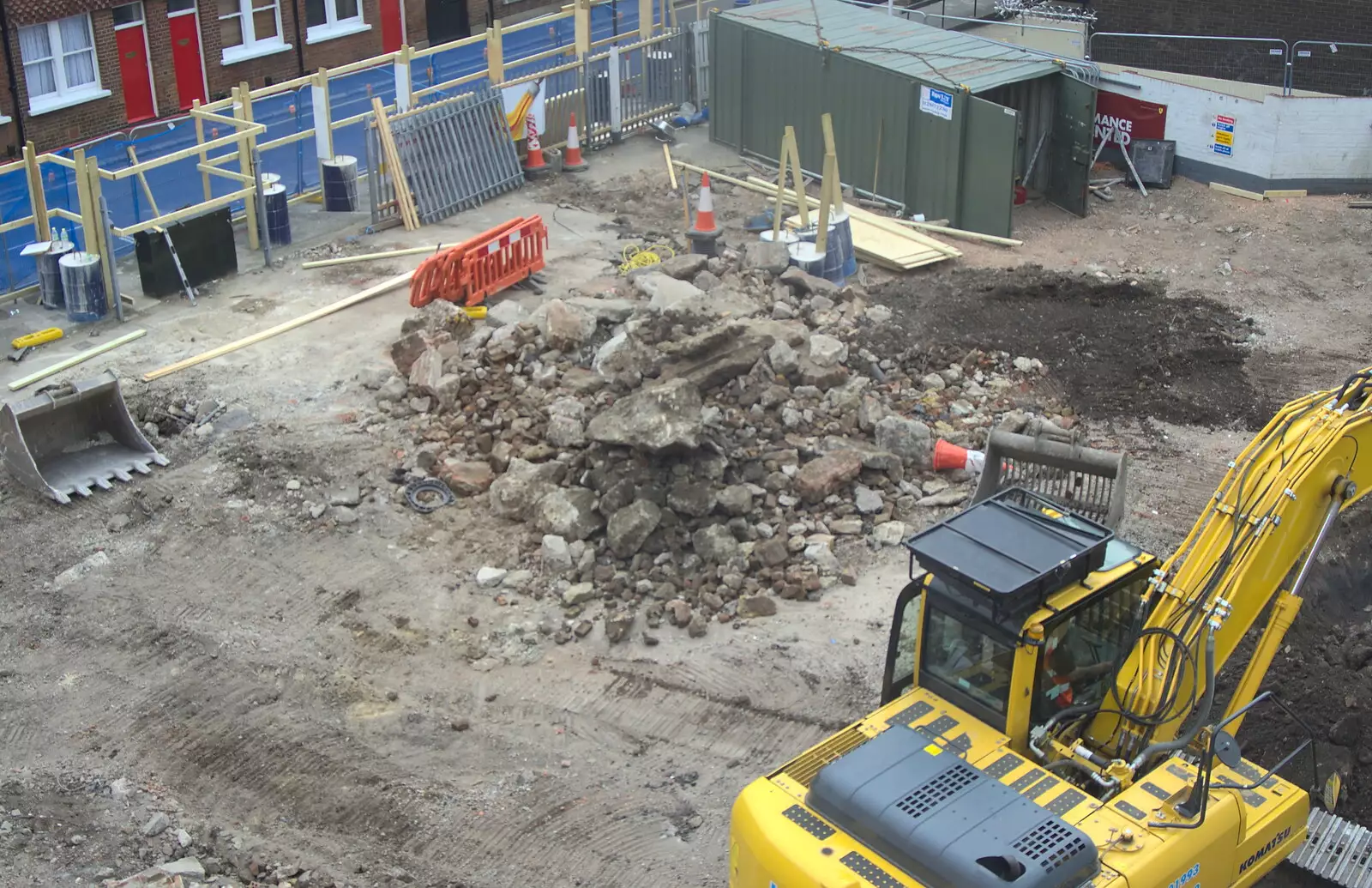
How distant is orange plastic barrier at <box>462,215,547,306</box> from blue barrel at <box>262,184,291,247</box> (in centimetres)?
316

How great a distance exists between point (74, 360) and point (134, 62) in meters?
12.4

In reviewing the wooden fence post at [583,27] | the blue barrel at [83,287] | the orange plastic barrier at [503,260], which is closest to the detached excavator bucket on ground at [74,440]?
the blue barrel at [83,287]

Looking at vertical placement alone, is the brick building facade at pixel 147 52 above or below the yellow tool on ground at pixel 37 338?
above

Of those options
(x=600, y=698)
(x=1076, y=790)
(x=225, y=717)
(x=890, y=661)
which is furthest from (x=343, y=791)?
(x=1076, y=790)

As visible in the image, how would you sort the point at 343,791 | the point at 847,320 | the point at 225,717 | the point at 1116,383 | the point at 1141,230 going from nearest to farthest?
the point at 343,791
the point at 225,717
the point at 1116,383
the point at 847,320
the point at 1141,230

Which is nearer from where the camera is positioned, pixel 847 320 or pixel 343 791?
pixel 343 791

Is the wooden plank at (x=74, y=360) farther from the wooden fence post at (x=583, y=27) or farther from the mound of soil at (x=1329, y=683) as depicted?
the mound of soil at (x=1329, y=683)

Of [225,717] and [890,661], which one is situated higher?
[890,661]

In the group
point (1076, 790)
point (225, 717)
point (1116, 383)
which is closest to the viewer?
point (1076, 790)

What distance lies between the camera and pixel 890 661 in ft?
28.5

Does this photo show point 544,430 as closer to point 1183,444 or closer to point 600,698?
point 600,698

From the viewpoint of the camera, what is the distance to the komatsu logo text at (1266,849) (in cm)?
794

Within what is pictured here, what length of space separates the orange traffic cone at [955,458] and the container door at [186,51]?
1866cm

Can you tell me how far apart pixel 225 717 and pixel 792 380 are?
6470 millimetres
